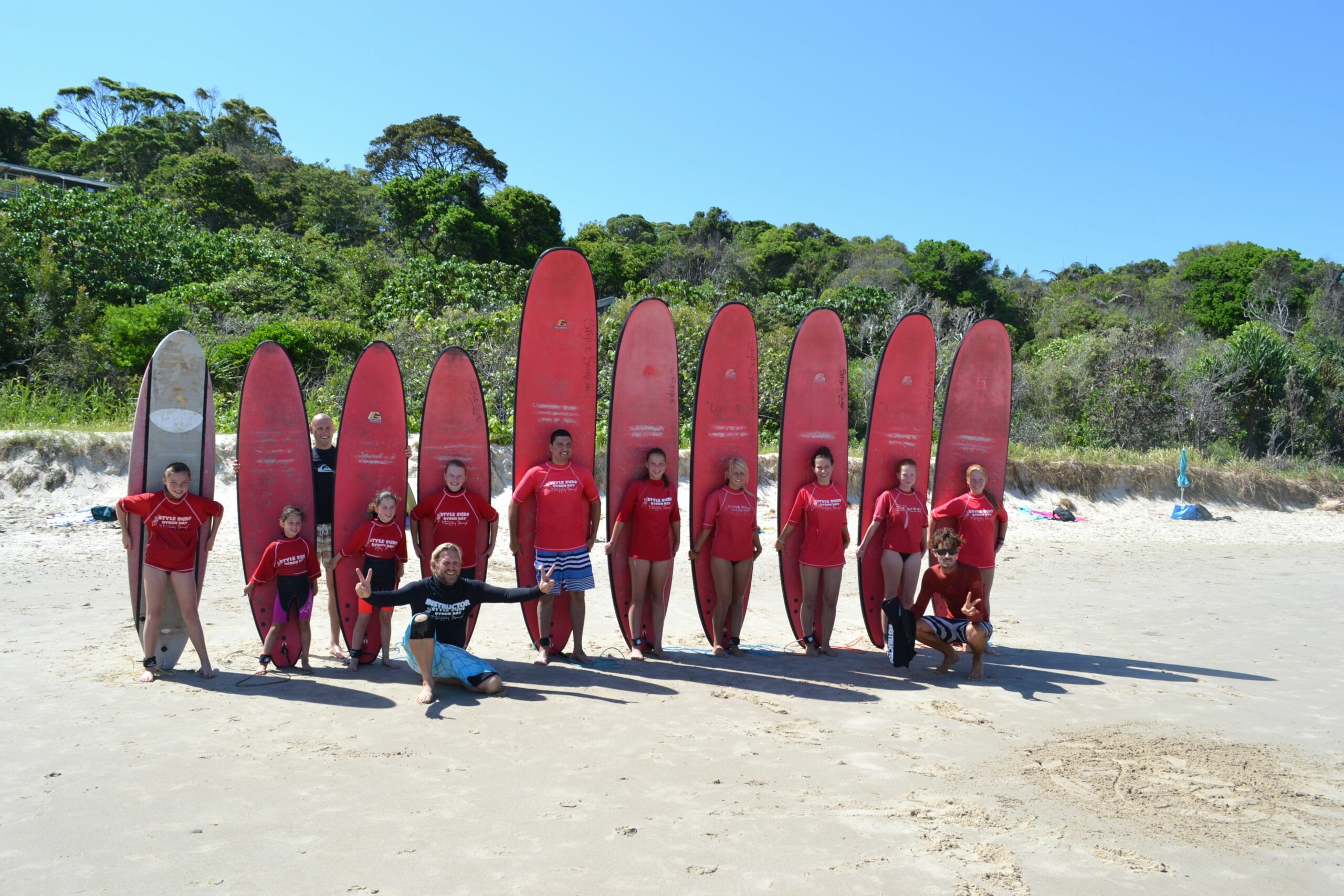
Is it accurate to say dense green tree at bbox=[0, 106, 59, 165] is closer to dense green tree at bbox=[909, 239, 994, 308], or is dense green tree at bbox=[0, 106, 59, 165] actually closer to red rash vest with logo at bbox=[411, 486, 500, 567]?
dense green tree at bbox=[909, 239, 994, 308]

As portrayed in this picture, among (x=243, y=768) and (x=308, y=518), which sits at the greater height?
(x=308, y=518)

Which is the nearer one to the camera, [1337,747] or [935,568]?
[1337,747]

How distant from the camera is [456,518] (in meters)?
5.32

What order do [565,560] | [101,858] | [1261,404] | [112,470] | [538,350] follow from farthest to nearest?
[1261,404] → [112,470] → [538,350] → [565,560] → [101,858]

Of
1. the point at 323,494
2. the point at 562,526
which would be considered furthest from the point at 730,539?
the point at 323,494

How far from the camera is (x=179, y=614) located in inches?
201

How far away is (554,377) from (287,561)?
1983 millimetres

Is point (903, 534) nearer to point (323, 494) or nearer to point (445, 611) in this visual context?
point (445, 611)

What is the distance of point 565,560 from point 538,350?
1445 mm

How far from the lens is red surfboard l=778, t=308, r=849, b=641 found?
5996 mm

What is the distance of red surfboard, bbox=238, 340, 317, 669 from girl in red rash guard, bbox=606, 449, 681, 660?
6.37 feet

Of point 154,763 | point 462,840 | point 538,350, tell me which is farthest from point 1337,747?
point 154,763

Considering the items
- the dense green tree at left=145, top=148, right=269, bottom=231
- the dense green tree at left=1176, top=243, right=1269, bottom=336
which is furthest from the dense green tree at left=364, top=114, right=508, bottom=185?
the dense green tree at left=1176, top=243, right=1269, bottom=336

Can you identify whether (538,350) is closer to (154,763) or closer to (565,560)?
(565,560)
